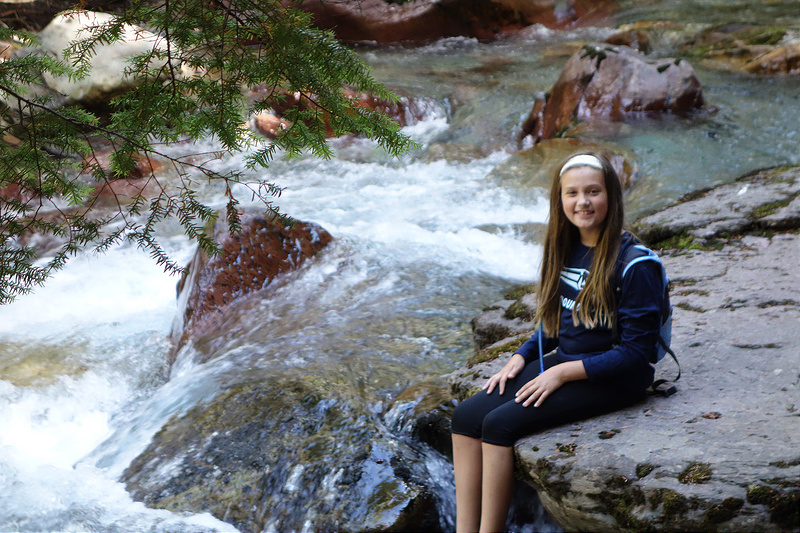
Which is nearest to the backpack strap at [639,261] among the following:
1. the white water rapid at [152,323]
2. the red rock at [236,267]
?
the white water rapid at [152,323]

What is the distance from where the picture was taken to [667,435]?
239 cm

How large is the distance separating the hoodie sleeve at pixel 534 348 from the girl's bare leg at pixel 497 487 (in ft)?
1.64

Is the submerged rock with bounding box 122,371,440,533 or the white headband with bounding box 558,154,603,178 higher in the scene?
the white headband with bounding box 558,154,603,178

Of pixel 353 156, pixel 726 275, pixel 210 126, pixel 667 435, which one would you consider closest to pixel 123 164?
pixel 210 126

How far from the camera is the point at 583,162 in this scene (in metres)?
2.74

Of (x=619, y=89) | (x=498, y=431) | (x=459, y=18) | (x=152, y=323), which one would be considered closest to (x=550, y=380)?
(x=498, y=431)

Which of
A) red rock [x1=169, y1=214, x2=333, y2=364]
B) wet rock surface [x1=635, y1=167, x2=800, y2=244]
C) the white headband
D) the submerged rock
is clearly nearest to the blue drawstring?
the white headband

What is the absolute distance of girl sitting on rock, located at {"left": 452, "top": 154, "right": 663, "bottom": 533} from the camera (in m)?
2.52

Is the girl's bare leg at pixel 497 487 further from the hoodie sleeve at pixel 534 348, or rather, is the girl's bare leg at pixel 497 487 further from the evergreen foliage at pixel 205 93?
the evergreen foliage at pixel 205 93

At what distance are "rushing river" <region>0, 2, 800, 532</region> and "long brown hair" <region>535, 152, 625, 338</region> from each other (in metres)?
1.15

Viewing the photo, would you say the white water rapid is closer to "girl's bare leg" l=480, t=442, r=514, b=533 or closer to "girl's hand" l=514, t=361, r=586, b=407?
"girl's bare leg" l=480, t=442, r=514, b=533

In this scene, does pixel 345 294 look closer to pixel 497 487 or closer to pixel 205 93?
pixel 497 487

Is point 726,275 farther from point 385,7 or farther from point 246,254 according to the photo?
point 385,7

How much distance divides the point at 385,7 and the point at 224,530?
48.8 feet
